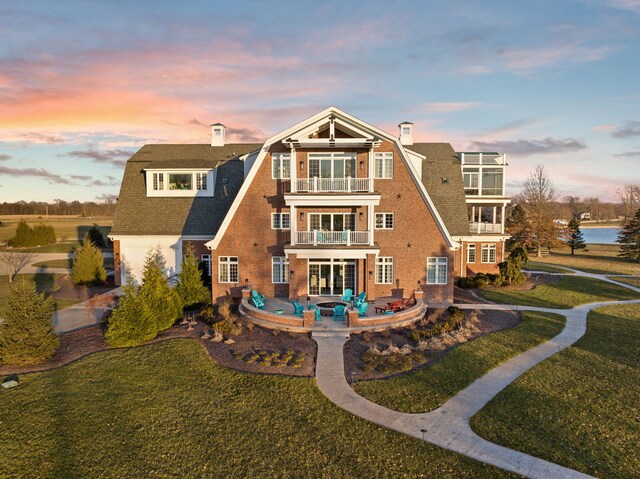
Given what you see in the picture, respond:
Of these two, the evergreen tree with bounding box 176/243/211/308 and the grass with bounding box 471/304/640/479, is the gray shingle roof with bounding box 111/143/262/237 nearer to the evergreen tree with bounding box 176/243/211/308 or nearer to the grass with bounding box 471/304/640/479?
the evergreen tree with bounding box 176/243/211/308

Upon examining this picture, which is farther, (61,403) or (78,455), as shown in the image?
(61,403)

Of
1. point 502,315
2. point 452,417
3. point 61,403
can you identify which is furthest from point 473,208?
point 61,403

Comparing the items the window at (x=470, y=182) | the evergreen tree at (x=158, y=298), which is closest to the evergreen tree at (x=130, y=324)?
the evergreen tree at (x=158, y=298)

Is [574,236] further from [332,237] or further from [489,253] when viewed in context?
[332,237]

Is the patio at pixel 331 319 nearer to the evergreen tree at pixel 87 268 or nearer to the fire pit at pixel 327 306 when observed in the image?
the fire pit at pixel 327 306

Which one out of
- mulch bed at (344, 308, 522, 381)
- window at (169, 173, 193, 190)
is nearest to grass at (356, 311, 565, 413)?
mulch bed at (344, 308, 522, 381)

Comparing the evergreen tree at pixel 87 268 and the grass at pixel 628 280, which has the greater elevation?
the evergreen tree at pixel 87 268

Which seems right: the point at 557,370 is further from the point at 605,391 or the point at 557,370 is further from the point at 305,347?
the point at 305,347
